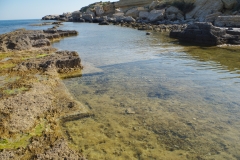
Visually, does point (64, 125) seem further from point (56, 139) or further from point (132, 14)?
point (132, 14)

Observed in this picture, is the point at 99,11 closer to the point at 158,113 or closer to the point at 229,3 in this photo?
the point at 229,3

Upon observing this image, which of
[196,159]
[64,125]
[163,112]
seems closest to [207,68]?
[163,112]

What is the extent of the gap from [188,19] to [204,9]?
8.95ft

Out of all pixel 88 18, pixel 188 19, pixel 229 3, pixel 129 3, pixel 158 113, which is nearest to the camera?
pixel 158 113

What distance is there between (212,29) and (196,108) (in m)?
11.7

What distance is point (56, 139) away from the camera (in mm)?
3246

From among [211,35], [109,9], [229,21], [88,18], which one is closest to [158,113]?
[211,35]

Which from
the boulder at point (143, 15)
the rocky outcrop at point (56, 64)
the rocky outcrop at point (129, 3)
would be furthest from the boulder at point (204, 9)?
the rocky outcrop at point (56, 64)

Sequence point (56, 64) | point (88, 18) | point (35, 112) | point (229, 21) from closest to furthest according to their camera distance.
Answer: point (35, 112), point (56, 64), point (229, 21), point (88, 18)

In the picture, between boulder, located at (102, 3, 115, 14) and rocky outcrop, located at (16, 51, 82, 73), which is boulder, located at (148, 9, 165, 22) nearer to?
boulder, located at (102, 3, 115, 14)

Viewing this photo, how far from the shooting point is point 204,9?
31.8 metres

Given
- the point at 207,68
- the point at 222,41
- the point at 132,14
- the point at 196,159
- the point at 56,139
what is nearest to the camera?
the point at 196,159

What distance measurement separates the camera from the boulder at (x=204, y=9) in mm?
29438

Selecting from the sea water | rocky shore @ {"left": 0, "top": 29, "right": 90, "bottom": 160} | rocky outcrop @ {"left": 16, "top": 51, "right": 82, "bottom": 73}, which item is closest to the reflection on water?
the sea water
